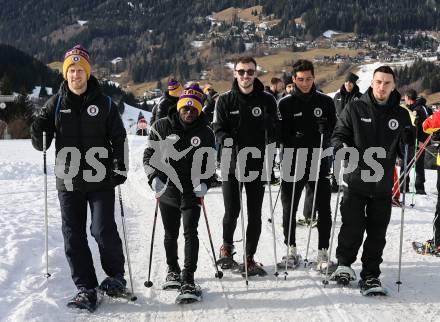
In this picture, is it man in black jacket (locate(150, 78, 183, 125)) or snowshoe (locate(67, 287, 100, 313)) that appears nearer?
snowshoe (locate(67, 287, 100, 313))

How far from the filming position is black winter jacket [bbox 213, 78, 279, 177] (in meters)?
5.74

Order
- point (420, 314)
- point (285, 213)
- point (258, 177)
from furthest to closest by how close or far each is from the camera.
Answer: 1. point (285, 213)
2. point (258, 177)
3. point (420, 314)

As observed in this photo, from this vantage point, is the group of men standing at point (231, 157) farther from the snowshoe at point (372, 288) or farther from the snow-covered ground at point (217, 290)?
the snow-covered ground at point (217, 290)

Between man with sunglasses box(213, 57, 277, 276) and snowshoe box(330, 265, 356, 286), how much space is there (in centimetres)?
87

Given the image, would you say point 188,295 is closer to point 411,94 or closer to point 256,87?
point 256,87

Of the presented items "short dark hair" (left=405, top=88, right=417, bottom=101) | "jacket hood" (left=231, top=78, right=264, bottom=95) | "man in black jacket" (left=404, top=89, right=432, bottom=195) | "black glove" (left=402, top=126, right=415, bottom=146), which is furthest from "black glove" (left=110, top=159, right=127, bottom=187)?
"short dark hair" (left=405, top=88, right=417, bottom=101)

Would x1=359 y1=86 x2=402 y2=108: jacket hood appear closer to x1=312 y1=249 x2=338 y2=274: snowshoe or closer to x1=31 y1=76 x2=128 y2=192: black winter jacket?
x1=312 y1=249 x2=338 y2=274: snowshoe

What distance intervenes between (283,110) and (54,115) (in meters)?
2.70

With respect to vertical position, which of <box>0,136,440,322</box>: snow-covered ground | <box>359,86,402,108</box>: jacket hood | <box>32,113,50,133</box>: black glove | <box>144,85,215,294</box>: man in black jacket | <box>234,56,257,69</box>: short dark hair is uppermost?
<box>234,56,257,69</box>: short dark hair

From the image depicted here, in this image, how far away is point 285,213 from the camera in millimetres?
6273

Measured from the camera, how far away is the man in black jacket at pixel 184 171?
5.18m

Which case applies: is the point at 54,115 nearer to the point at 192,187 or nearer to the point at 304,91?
the point at 192,187

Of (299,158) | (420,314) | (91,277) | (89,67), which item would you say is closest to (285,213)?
(299,158)

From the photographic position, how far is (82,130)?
193 inches
